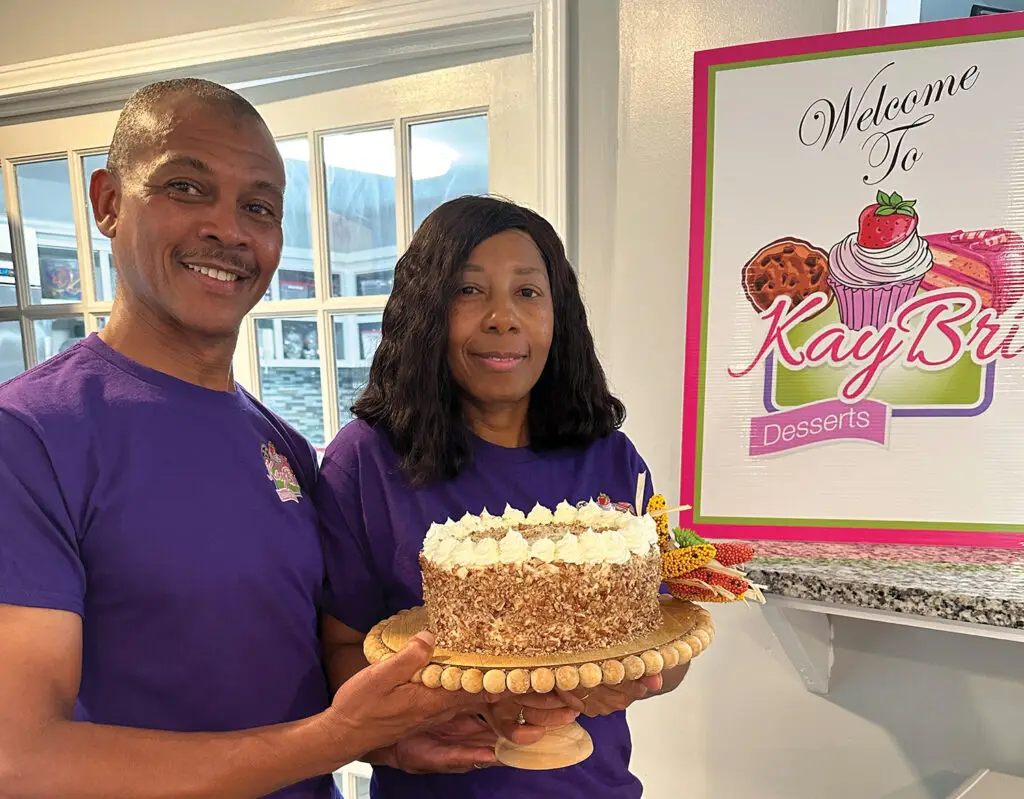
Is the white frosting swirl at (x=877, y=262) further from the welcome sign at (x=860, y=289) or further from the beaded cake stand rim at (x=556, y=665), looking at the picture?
the beaded cake stand rim at (x=556, y=665)

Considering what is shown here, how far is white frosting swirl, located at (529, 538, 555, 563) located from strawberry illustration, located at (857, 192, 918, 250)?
0.68 meters

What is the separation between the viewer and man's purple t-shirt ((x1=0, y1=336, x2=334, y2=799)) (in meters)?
0.69

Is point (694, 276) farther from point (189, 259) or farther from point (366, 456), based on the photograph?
point (189, 259)

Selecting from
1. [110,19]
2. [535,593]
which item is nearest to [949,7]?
[535,593]

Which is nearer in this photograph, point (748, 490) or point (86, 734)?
point (86, 734)

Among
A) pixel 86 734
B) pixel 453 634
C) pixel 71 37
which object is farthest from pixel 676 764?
pixel 71 37

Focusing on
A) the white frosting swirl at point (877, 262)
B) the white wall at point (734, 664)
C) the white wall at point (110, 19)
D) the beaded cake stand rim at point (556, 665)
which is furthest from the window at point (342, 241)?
the beaded cake stand rim at point (556, 665)

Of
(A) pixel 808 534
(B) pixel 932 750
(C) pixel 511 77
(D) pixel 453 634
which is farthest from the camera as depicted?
(C) pixel 511 77

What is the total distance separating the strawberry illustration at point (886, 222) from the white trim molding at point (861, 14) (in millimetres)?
380

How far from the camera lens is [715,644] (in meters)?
1.38

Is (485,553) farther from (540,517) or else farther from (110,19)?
(110,19)

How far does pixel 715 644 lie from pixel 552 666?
836mm

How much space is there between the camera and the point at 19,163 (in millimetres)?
2002

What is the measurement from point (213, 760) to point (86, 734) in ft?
0.39
